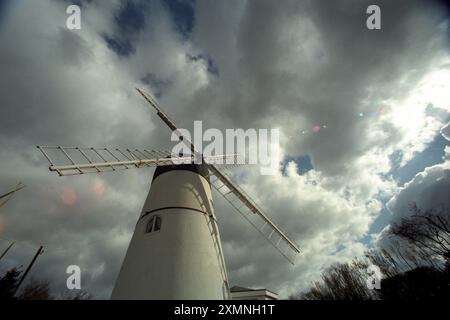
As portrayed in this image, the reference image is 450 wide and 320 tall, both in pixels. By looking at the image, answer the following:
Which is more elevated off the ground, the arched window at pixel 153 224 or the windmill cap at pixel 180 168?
the windmill cap at pixel 180 168

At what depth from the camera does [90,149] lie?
36.1 feet

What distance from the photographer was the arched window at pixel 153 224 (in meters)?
9.50

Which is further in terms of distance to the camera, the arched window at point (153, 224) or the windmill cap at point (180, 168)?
the windmill cap at point (180, 168)

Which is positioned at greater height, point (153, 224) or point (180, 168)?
point (180, 168)

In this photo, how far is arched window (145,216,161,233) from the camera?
9.50 meters

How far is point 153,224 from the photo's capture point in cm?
966

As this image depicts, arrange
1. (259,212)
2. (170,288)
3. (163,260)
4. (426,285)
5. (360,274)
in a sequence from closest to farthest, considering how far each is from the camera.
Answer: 1. (170,288)
2. (163,260)
3. (259,212)
4. (426,285)
5. (360,274)

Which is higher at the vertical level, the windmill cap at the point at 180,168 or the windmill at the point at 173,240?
the windmill cap at the point at 180,168

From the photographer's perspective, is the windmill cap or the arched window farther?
the windmill cap

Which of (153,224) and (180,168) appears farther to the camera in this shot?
(180,168)
